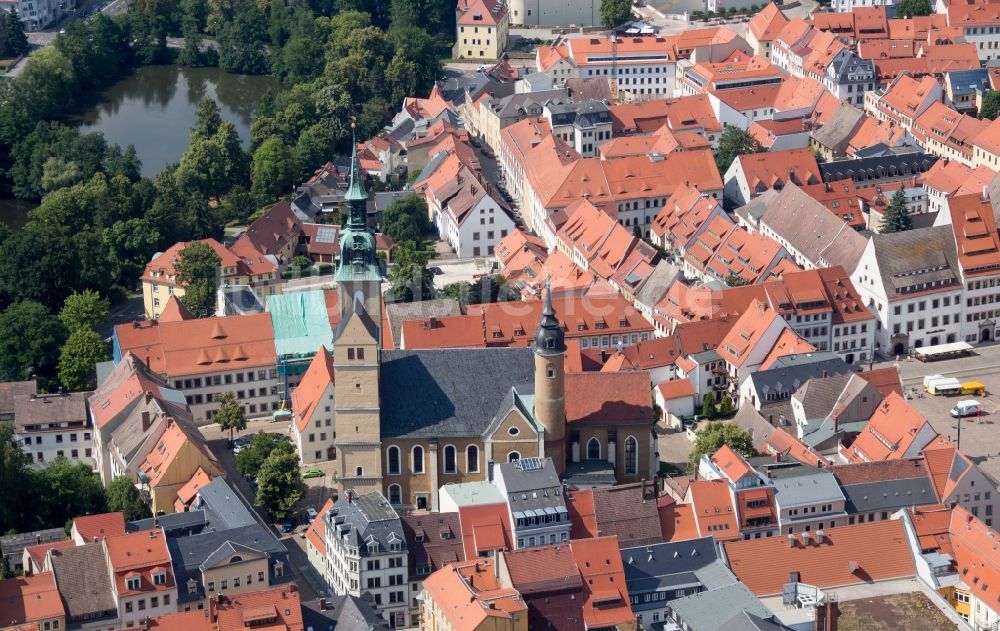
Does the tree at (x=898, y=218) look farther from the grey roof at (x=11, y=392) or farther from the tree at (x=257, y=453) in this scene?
the grey roof at (x=11, y=392)

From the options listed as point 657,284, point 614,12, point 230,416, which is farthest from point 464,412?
point 614,12

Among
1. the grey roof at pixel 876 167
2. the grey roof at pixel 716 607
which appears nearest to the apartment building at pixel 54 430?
the grey roof at pixel 716 607

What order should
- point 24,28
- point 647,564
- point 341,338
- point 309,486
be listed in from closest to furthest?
point 647,564
point 341,338
point 309,486
point 24,28

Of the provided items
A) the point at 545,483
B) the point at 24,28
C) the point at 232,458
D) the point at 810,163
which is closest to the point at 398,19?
the point at 24,28

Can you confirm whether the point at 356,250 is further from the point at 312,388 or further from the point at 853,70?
the point at 853,70

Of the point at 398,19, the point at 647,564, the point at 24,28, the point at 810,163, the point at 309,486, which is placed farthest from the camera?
the point at 24,28

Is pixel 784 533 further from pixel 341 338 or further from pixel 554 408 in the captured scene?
pixel 341 338
